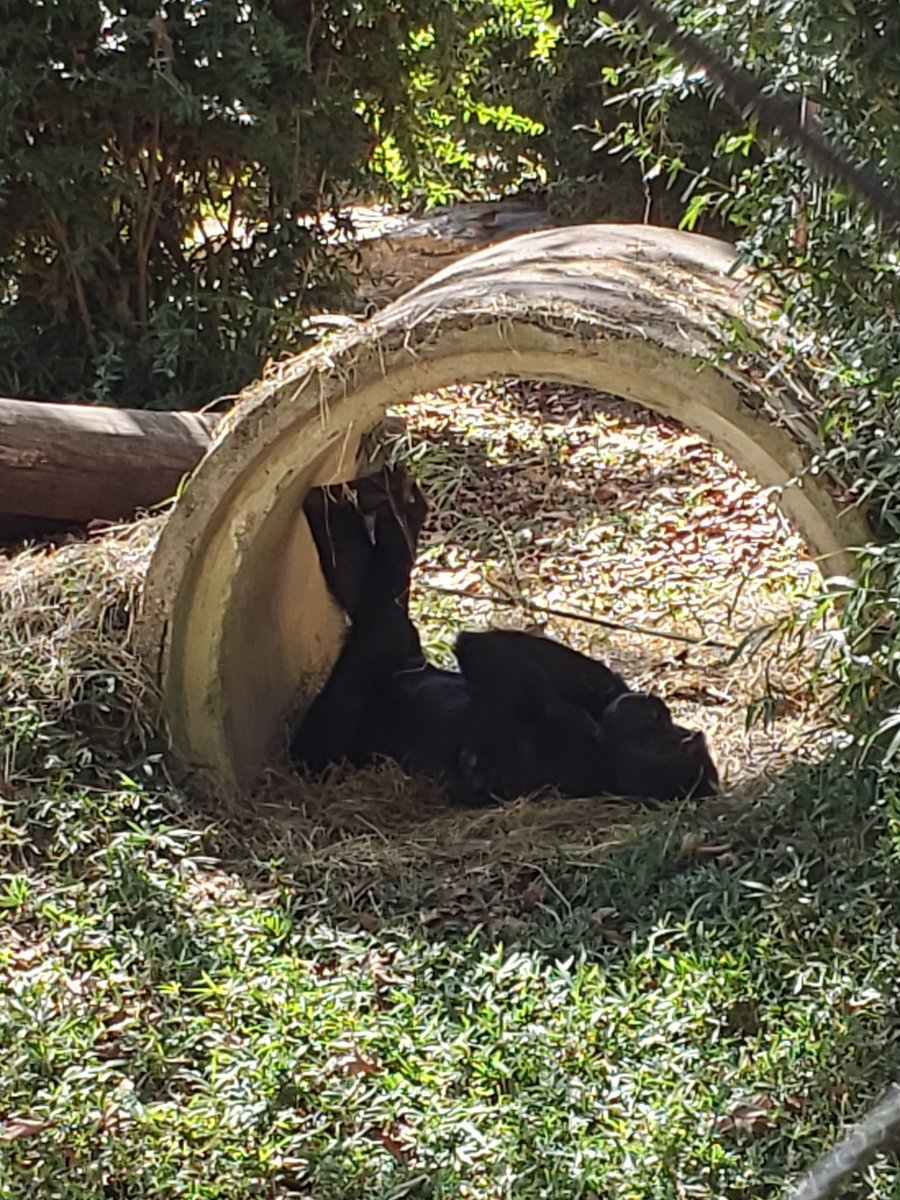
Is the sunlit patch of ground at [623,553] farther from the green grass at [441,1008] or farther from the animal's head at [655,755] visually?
the green grass at [441,1008]

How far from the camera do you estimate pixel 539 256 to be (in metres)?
3.51

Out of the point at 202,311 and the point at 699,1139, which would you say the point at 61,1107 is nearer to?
the point at 699,1139

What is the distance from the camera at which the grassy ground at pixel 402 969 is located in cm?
229

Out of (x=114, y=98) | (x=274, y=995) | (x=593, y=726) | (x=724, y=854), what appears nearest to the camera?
(x=274, y=995)

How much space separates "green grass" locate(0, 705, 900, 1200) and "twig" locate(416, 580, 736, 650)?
148cm

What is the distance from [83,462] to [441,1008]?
2.21 metres

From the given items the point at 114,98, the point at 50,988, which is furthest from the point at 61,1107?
the point at 114,98

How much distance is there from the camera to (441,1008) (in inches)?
104

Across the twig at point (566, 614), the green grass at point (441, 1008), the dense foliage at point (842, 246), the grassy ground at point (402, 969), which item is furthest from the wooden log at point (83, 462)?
the dense foliage at point (842, 246)

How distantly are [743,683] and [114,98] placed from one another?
8.24ft

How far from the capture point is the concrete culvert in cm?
296

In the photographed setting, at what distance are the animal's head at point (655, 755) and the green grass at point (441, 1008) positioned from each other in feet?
0.72

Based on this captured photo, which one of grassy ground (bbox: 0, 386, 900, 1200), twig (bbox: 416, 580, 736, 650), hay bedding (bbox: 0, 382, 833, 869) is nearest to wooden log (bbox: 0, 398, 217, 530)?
hay bedding (bbox: 0, 382, 833, 869)

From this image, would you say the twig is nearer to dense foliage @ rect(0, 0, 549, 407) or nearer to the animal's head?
the animal's head
